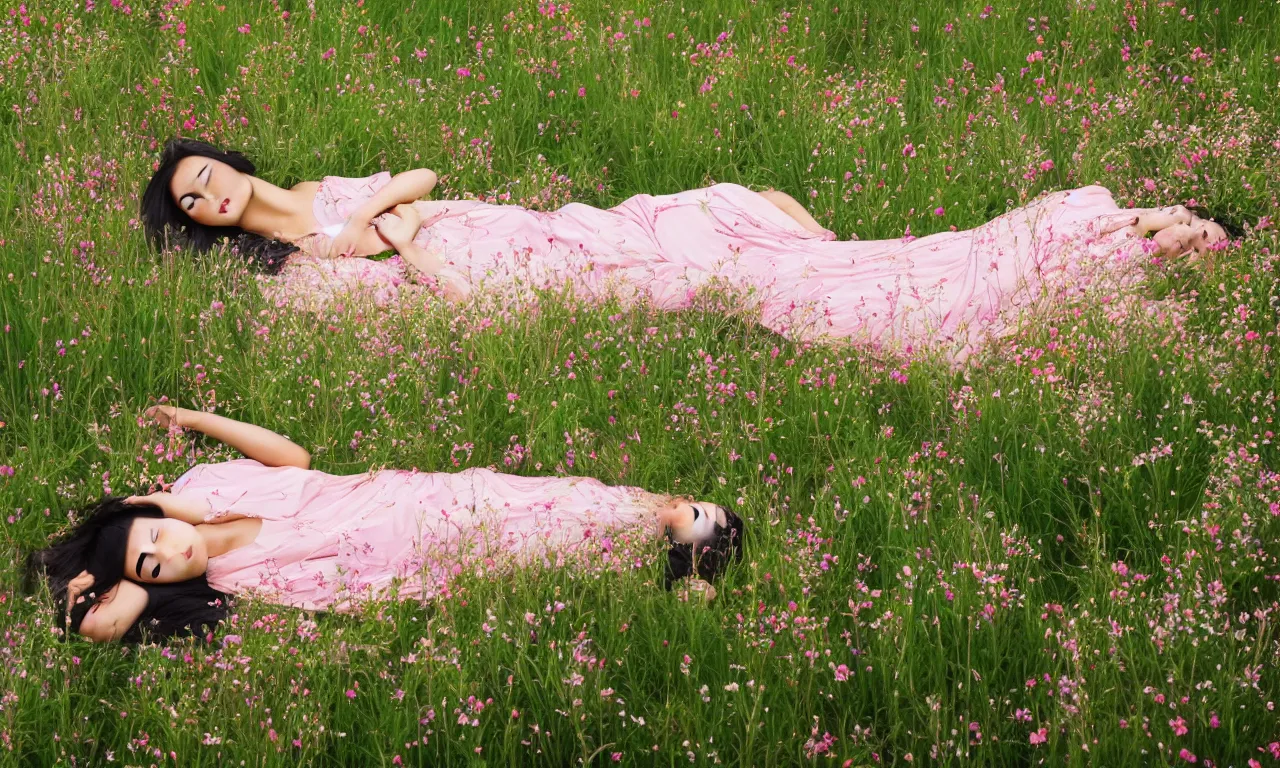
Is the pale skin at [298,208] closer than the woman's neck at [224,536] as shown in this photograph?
No

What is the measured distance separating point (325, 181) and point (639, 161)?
178cm

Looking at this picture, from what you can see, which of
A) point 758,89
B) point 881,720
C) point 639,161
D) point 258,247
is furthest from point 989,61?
point 881,720

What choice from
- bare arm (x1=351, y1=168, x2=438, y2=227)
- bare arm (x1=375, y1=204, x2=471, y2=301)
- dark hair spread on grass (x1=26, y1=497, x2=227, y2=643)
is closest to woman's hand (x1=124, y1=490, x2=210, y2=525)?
dark hair spread on grass (x1=26, y1=497, x2=227, y2=643)

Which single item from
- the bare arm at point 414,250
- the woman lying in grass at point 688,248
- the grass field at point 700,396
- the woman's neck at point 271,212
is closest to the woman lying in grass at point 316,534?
the grass field at point 700,396

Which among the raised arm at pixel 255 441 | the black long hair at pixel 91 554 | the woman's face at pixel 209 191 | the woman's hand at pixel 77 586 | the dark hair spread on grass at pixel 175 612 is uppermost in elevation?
the woman's face at pixel 209 191

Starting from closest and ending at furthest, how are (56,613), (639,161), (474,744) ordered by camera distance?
(474,744)
(56,613)
(639,161)

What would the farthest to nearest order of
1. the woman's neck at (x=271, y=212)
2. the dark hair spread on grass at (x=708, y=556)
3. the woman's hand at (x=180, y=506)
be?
1. the woman's neck at (x=271, y=212)
2. the woman's hand at (x=180, y=506)
3. the dark hair spread on grass at (x=708, y=556)

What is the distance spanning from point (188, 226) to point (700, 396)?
10.1 ft

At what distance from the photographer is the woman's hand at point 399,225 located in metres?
6.67

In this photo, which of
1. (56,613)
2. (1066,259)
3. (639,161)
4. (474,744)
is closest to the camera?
(474,744)

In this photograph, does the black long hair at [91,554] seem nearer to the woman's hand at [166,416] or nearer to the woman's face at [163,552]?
the woman's face at [163,552]

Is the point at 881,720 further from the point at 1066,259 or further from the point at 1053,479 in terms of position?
the point at 1066,259

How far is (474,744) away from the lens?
3.84 m

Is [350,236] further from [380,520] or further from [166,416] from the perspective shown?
[380,520]
